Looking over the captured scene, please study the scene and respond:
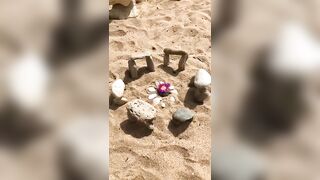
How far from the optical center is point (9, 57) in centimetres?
27

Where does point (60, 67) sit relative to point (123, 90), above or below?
above

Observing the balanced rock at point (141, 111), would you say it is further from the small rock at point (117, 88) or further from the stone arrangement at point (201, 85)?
the stone arrangement at point (201, 85)

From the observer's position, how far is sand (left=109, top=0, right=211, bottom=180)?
86.7 inches

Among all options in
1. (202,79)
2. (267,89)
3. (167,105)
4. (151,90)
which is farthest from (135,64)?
(267,89)

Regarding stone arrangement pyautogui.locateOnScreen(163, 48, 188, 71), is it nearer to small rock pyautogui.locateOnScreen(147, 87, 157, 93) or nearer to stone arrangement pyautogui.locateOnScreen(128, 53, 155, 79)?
stone arrangement pyautogui.locateOnScreen(128, 53, 155, 79)

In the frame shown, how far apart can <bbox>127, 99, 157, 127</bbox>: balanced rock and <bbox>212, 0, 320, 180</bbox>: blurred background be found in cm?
213

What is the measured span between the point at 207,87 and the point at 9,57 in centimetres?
226

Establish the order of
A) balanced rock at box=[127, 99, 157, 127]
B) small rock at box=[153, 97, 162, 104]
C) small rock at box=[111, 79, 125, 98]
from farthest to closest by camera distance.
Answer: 1. small rock at box=[153, 97, 162, 104]
2. small rock at box=[111, 79, 125, 98]
3. balanced rock at box=[127, 99, 157, 127]


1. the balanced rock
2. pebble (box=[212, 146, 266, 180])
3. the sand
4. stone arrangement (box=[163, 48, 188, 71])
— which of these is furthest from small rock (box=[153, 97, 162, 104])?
pebble (box=[212, 146, 266, 180])

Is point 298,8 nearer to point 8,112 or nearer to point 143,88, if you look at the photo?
point 8,112

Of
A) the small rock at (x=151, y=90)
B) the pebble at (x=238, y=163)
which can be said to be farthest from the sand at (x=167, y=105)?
the pebble at (x=238, y=163)

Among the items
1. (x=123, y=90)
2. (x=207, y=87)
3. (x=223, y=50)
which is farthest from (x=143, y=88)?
(x=223, y=50)

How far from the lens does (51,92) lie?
10.7 inches

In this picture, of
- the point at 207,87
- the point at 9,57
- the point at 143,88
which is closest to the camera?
the point at 9,57
